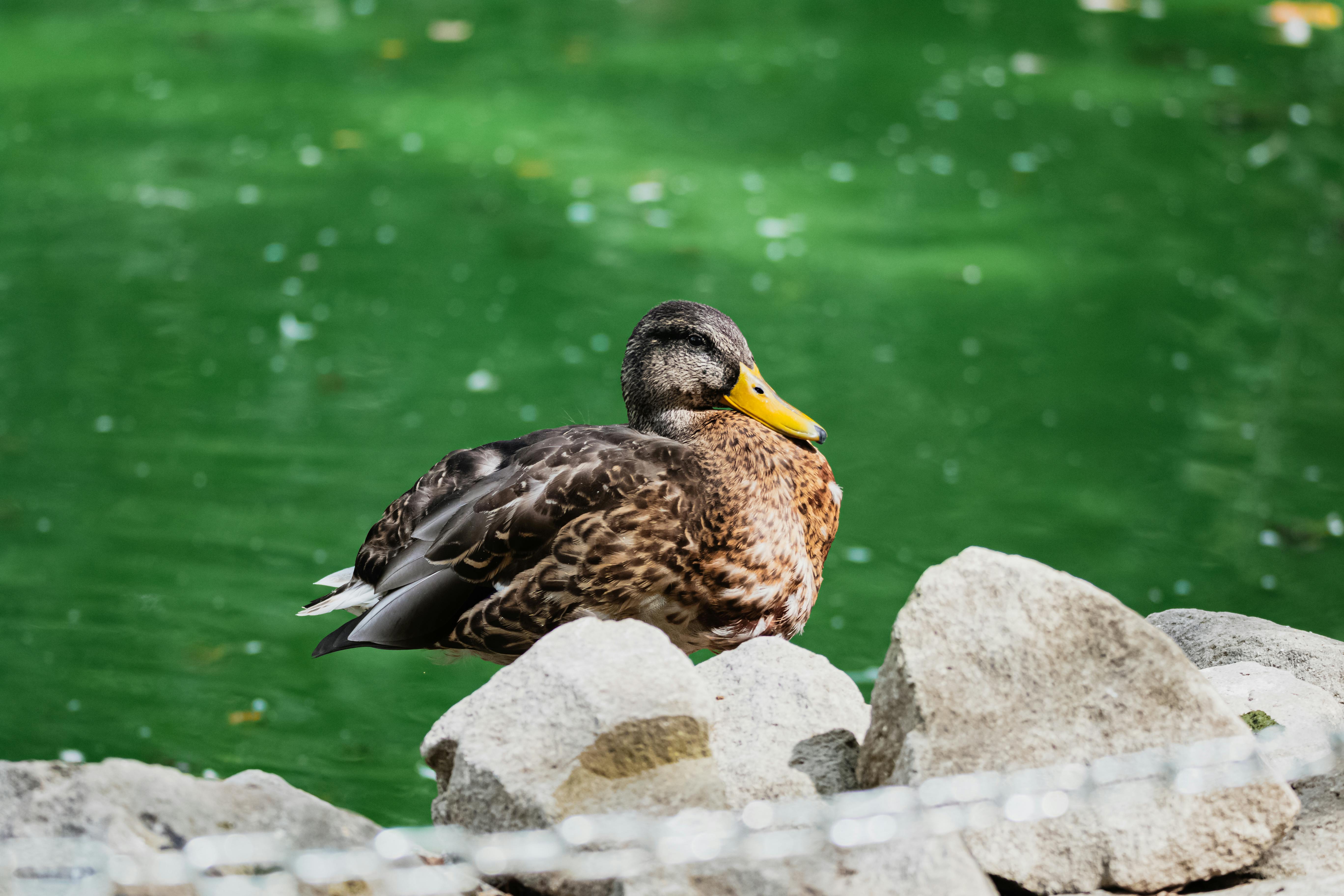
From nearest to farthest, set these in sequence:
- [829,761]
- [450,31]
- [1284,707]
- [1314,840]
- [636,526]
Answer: [1314,840] < [829,761] < [1284,707] < [636,526] < [450,31]

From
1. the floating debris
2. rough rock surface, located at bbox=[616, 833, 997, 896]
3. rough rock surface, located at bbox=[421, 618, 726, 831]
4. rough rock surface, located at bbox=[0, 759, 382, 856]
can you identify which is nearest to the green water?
the floating debris

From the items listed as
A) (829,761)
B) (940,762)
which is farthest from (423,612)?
(940,762)

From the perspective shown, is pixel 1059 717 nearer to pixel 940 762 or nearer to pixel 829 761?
pixel 940 762

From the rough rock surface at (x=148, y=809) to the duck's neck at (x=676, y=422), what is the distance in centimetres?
127

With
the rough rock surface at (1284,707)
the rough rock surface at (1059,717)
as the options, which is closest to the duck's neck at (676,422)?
the rough rock surface at (1059,717)

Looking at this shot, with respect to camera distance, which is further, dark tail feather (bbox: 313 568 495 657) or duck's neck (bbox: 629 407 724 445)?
duck's neck (bbox: 629 407 724 445)

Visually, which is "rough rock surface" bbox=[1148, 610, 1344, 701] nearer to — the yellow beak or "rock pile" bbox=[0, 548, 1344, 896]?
"rock pile" bbox=[0, 548, 1344, 896]

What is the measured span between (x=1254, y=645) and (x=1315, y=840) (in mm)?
709

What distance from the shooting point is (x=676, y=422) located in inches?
124

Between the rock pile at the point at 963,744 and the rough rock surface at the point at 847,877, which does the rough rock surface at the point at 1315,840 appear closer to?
the rock pile at the point at 963,744

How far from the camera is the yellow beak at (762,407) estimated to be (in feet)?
10.4

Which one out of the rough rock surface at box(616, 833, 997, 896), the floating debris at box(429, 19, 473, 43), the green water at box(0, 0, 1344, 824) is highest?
the rough rock surface at box(616, 833, 997, 896)

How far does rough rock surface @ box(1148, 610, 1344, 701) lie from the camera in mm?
2816

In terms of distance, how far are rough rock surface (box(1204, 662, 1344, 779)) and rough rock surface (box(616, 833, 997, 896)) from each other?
56 cm
